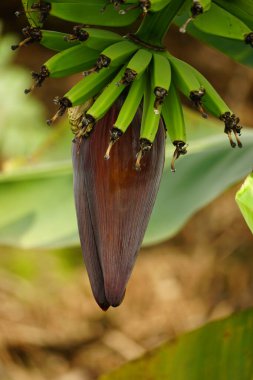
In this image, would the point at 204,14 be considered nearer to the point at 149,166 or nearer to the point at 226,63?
the point at 149,166

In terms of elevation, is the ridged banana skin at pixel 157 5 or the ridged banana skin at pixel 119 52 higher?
the ridged banana skin at pixel 157 5

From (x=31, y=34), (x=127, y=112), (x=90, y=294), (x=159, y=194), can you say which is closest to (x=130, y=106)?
(x=127, y=112)

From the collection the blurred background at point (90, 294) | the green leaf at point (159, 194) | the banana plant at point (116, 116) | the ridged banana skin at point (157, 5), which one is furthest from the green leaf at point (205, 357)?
the blurred background at point (90, 294)

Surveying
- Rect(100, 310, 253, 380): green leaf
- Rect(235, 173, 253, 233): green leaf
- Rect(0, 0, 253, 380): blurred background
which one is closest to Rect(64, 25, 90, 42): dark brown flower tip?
Rect(235, 173, 253, 233): green leaf

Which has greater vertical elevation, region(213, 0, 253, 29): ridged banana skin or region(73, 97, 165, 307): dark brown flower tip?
region(213, 0, 253, 29): ridged banana skin

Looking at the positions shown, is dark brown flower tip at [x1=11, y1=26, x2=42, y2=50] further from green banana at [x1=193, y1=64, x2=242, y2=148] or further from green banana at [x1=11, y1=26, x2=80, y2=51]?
green banana at [x1=193, y1=64, x2=242, y2=148]

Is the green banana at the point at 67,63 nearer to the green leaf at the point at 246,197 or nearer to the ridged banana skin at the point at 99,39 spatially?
the ridged banana skin at the point at 99,39

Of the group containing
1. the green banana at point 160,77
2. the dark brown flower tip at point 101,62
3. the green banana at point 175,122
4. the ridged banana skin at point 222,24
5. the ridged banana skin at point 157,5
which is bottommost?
the green banana at point 175,122
